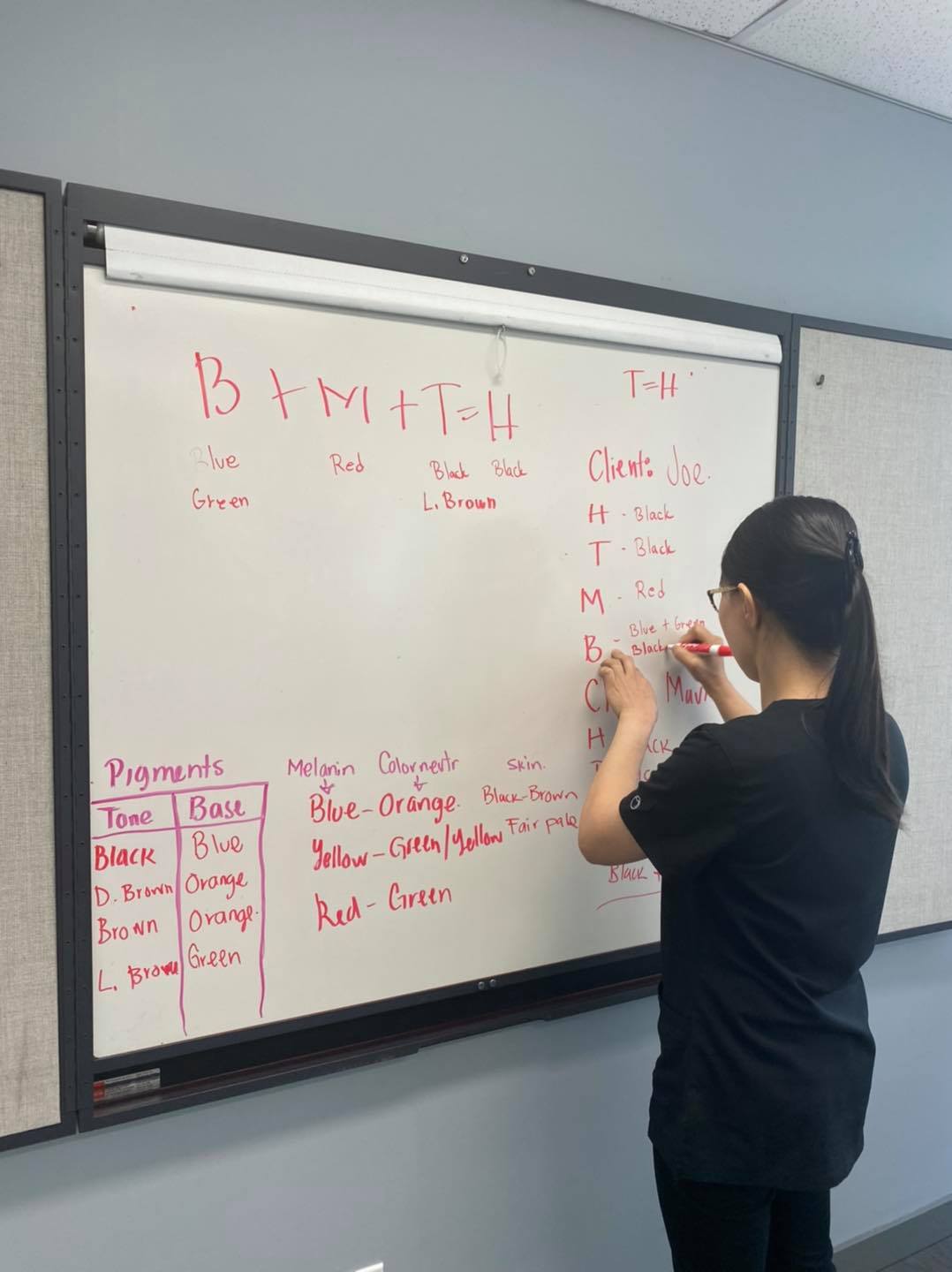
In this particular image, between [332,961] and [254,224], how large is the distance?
102 centimetres

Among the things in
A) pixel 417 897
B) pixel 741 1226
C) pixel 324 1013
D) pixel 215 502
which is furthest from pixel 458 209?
pixel 741 1226

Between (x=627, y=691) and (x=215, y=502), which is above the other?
(x=215, y=502)

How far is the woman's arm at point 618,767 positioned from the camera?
1.21m

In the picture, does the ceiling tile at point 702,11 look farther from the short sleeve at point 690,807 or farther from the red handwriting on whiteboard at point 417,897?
the red handwriting on whiteboard at point 417,897

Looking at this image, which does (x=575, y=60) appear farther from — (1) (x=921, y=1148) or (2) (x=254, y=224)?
(1) (x=921, y=1148)

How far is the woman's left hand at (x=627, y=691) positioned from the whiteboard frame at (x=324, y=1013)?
17.3 inches

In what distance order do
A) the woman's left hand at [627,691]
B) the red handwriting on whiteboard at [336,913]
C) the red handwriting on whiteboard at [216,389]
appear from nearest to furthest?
1. the red handwriting on whiteboard at [216,389]
2. the red handwriting on whiteboard at [336,913]
3. the woman's left hand at [627,691]

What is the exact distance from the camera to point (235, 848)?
1.20m

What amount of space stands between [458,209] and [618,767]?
893 millimetres

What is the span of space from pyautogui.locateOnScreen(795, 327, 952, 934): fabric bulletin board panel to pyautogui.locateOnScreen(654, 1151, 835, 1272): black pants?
747 millimetres

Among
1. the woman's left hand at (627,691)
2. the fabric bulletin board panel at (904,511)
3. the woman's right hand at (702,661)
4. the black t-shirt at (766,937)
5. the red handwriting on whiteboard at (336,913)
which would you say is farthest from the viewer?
the fabric bulletin board panel at (904,511)

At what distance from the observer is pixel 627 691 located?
140 centimetres

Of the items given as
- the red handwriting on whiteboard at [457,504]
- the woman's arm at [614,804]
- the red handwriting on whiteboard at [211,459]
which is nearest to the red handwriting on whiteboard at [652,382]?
the red handwriting on whiteboard at [457,504]

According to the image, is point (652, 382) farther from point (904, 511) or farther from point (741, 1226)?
point (741, 1226)
